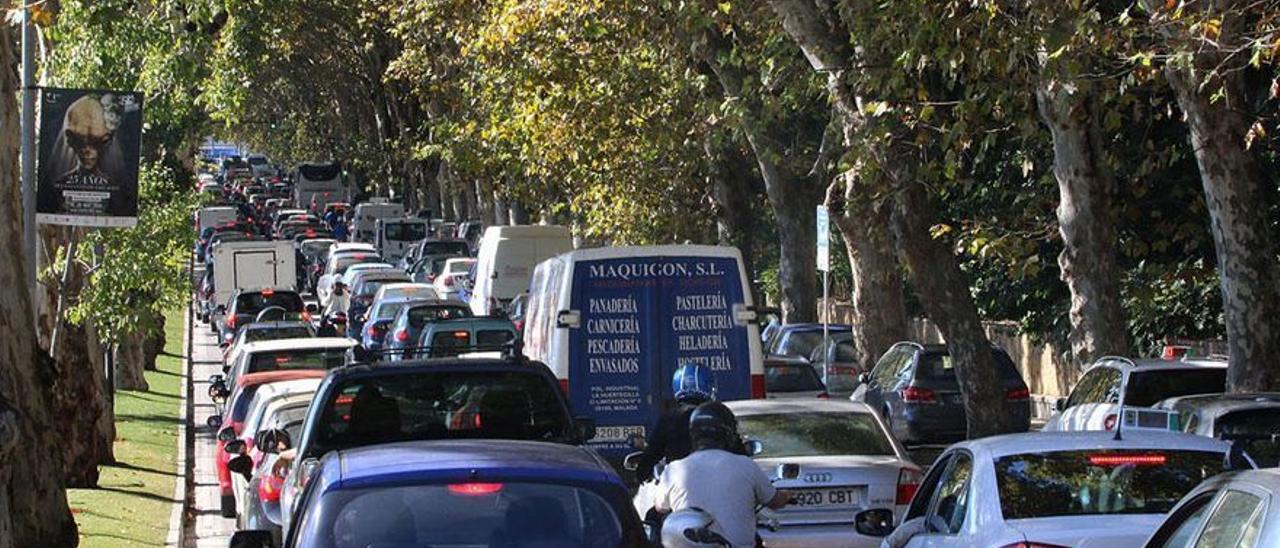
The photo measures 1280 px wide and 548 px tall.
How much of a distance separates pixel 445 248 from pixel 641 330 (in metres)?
37.4

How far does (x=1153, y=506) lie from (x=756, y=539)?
6.31ft

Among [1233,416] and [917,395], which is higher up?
[1233,416]

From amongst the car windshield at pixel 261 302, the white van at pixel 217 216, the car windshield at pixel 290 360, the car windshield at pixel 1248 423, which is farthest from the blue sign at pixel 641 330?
the white van at pixel 217 216

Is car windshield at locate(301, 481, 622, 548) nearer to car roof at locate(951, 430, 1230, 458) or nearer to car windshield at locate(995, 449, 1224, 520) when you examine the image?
car windshield at locate(995, 449, 1224, 520)

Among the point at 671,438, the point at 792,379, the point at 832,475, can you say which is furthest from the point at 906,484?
the point at 792,379

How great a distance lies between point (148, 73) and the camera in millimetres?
23312

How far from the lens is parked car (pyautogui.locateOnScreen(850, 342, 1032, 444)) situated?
26.4 m

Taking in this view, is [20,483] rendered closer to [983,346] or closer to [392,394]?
[392,394]

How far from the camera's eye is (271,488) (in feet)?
50.0

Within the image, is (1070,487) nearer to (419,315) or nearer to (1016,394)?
(1016,394)

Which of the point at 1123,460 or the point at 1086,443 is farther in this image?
the point at 1086,443

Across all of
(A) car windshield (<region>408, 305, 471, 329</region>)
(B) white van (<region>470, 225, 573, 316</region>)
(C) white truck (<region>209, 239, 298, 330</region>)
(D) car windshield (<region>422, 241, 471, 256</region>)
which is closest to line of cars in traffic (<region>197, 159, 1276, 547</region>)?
(A) car windshield (<region>408, 305, 471, 329</region>)

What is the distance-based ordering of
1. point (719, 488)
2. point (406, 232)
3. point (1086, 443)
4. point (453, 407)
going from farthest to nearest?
point (406, 232)
point (453, 407)
point (719, 488)
point (1086, 443)

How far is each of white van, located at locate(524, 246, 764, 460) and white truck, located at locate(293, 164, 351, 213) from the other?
261 feet
